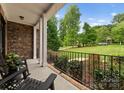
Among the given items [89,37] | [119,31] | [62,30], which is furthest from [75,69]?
[62,30]

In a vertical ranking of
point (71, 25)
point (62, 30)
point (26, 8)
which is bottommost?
point (62, 30)

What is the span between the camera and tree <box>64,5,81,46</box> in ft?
54.2

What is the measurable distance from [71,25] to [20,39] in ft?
25.0

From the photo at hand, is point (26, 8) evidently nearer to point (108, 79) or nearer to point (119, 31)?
point (108, 79)

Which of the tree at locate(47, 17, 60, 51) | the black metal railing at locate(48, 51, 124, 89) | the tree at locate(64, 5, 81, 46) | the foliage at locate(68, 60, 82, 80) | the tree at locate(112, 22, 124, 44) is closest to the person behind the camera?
the black metal railing at locate(48, 51, 124, 89)

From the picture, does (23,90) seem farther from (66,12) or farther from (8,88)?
(66,12)

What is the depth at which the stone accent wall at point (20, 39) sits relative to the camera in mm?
10242

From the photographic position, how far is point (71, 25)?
1789 centimetres

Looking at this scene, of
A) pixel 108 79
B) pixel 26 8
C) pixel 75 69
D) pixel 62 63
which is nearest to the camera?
pixel 108 79

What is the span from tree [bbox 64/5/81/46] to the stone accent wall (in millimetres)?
4892

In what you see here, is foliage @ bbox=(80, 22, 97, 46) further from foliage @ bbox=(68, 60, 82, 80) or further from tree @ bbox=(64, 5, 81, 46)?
foliage @ bbox=(68, 60, 82, 80)

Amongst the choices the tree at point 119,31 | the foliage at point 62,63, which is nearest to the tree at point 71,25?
the tree at point 119,31

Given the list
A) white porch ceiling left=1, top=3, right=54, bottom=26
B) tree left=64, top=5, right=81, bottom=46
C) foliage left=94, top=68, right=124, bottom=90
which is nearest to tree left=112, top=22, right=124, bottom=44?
tree left=64, top=5, right=81, bottom=46

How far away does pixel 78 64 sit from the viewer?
5.29 metres
